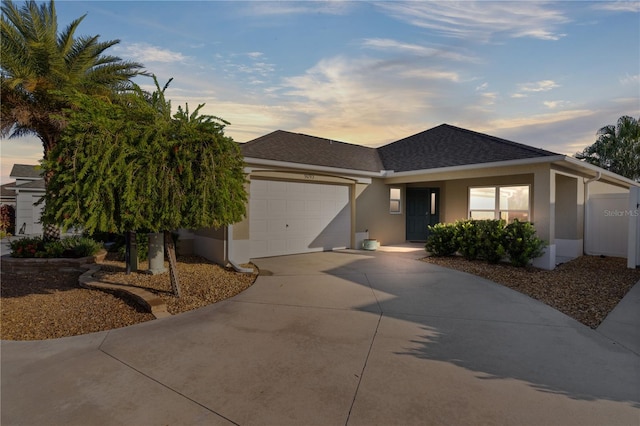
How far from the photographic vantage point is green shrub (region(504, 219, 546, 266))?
8.76m

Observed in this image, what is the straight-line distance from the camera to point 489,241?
30.6 ft

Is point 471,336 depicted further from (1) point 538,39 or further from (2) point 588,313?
(1) point 538,39

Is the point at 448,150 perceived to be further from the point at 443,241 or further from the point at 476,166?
the point at 443,241

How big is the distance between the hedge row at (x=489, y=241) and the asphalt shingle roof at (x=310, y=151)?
3983 mm

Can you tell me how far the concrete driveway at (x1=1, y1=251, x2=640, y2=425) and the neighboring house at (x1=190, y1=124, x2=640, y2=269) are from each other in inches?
184

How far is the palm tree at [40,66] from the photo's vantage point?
31.5ft

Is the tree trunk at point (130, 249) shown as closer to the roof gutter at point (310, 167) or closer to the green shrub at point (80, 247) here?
the green shrub at point (80, 247)

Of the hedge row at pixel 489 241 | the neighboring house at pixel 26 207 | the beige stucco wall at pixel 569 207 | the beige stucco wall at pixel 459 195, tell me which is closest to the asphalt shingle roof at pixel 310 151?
the beige stucco wall at pixel 459 195

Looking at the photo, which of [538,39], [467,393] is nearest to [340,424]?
[467,393]

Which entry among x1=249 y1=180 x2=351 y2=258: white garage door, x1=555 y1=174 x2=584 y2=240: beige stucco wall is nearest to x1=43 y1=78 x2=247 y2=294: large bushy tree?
x1=249 y1=180 x2=351 y2=258: white garage door

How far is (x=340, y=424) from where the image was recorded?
2.62 meters

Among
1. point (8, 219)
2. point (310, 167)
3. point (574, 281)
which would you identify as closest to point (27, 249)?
point (310, 167)

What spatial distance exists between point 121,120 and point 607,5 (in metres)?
10.2

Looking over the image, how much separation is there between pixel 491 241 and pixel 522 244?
30.4 inches
